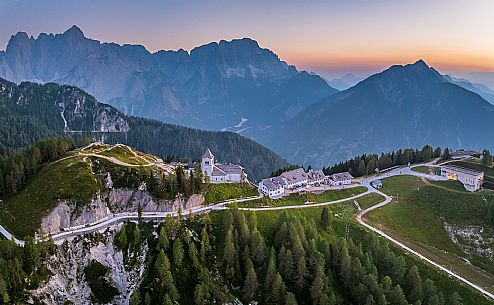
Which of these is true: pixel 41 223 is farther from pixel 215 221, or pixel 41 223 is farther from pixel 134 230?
pixel 215 221

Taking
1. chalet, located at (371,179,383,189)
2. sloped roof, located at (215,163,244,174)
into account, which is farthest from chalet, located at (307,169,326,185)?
sloped roof, located at (215,163,244,174)

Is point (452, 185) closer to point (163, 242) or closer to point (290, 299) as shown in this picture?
point (290, 299)

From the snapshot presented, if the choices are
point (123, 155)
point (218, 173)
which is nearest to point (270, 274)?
point (218, 173)

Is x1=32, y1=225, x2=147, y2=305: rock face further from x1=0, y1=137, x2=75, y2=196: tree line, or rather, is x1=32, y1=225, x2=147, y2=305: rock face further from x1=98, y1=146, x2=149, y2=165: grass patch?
x1=0, y1=137, x2=75, y2=196: tree line

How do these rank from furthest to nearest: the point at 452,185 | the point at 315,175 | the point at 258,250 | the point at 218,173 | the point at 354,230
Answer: the point at 315,175, the point at 452,185, the point at 218,173, the point at 354,230, the point at 258,250

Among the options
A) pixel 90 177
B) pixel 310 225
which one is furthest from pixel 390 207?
pixel 90 177

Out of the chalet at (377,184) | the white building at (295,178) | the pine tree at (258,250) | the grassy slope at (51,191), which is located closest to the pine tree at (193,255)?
the pine tree at (258,250)

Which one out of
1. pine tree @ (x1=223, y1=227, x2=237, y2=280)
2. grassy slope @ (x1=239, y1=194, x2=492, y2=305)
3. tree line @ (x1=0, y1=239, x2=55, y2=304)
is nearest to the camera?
tree line @ (x1=0, y1=239, x2=55, y2=304)
